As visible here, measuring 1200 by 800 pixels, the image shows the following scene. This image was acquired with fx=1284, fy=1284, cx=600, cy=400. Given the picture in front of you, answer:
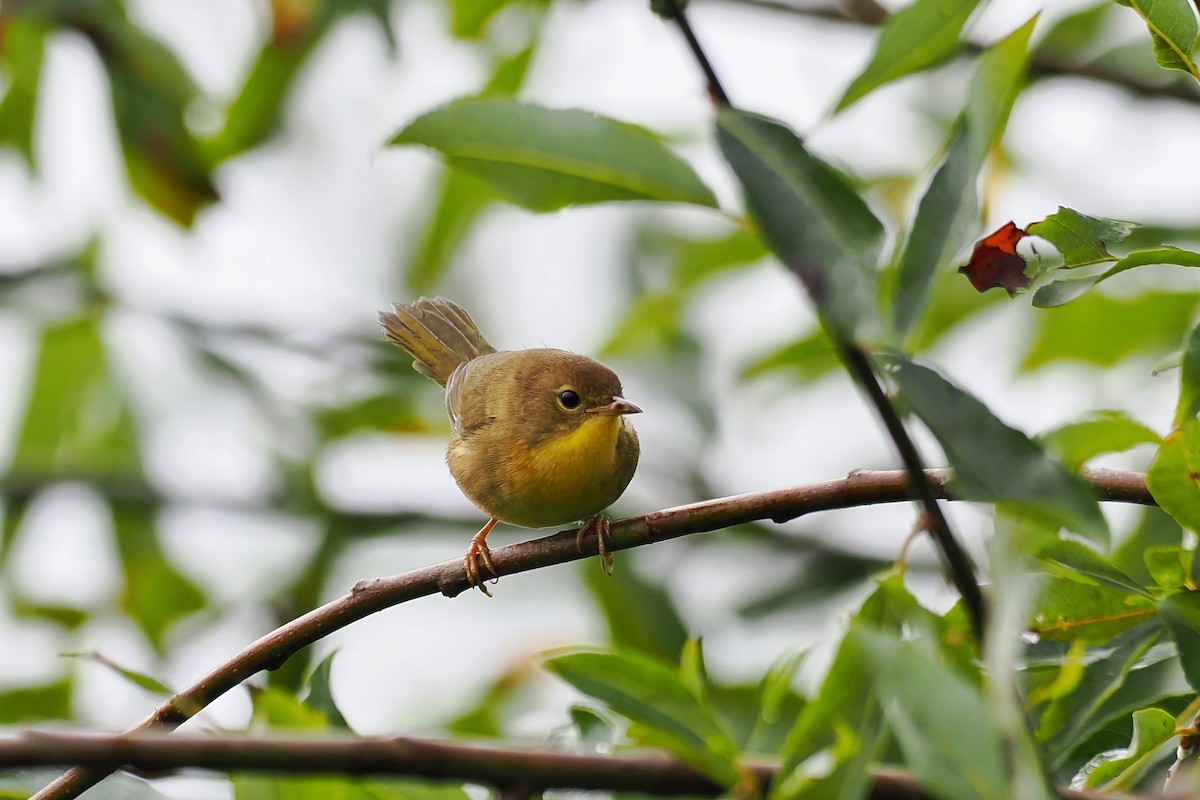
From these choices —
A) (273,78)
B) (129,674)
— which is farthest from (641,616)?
(129,674)

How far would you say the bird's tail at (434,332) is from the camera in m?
4.43

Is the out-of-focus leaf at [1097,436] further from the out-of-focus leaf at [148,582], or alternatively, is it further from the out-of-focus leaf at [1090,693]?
the out-of-focus leaf at [148,582]

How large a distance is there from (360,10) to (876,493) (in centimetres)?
297

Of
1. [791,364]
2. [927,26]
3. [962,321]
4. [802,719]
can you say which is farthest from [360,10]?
[802,719]

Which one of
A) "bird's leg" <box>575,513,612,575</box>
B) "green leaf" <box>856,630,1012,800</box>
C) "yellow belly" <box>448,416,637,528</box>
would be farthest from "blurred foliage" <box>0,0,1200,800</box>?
"yellow belly" <box>448,416,637,528</box>

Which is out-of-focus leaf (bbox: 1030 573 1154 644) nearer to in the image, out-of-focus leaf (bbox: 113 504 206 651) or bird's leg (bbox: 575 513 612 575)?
bird's leg (bbox: 575 513 612 575)

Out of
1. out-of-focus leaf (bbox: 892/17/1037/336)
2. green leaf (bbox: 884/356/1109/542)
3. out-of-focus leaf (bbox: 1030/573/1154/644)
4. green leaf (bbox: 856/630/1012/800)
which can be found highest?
out-of-focus leaf (bbox: 892/17/1037/336)

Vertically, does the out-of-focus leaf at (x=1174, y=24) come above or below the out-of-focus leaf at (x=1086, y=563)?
above

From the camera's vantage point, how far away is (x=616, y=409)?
139 inches

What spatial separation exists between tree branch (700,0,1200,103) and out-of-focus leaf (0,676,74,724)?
2887mm

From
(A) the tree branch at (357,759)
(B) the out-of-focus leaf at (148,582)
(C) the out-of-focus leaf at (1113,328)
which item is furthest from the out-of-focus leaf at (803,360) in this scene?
(A) the tree branch at (357,759)

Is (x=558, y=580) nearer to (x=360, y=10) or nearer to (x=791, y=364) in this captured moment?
(x=791, y=364)

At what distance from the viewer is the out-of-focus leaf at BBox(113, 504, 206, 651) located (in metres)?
4.71

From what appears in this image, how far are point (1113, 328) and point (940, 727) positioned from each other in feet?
9.11
